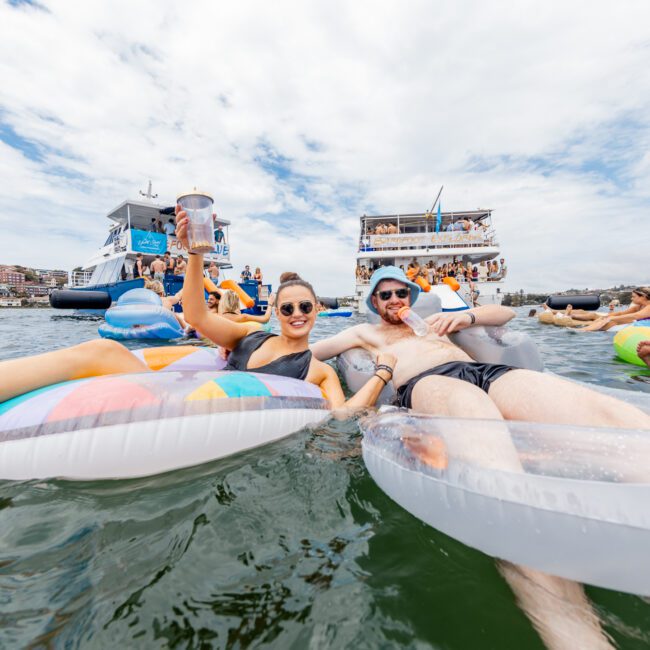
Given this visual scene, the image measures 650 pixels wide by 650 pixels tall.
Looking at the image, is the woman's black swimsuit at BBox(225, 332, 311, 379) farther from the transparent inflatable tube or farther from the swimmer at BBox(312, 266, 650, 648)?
the transparent inflatable tube

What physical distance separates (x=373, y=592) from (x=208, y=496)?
33.4 inches

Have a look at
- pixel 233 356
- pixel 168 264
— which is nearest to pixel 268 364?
pixel 233 356

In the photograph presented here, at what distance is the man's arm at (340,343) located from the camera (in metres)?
3.04

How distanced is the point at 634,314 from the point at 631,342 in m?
3.48

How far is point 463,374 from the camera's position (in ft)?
7.23

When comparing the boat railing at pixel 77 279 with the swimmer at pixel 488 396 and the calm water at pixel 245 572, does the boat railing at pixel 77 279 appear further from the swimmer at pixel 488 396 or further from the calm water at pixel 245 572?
the calm water at pixel 245 572

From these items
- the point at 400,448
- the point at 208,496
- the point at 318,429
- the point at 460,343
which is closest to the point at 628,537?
the point at 400,448

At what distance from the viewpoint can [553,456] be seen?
1.14 m

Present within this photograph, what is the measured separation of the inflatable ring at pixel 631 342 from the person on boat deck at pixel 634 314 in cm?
260

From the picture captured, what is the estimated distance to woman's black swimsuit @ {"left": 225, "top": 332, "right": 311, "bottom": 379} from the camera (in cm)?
274

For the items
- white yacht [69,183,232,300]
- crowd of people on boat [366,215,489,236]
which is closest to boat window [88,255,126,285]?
white yacht [69,183,232,300]

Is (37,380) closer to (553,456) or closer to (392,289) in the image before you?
(392,289)

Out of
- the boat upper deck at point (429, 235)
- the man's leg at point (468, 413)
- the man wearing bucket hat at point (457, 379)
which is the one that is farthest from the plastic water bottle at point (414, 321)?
the boat upper deck at point (429, 235)

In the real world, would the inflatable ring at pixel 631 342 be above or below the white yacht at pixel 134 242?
below
